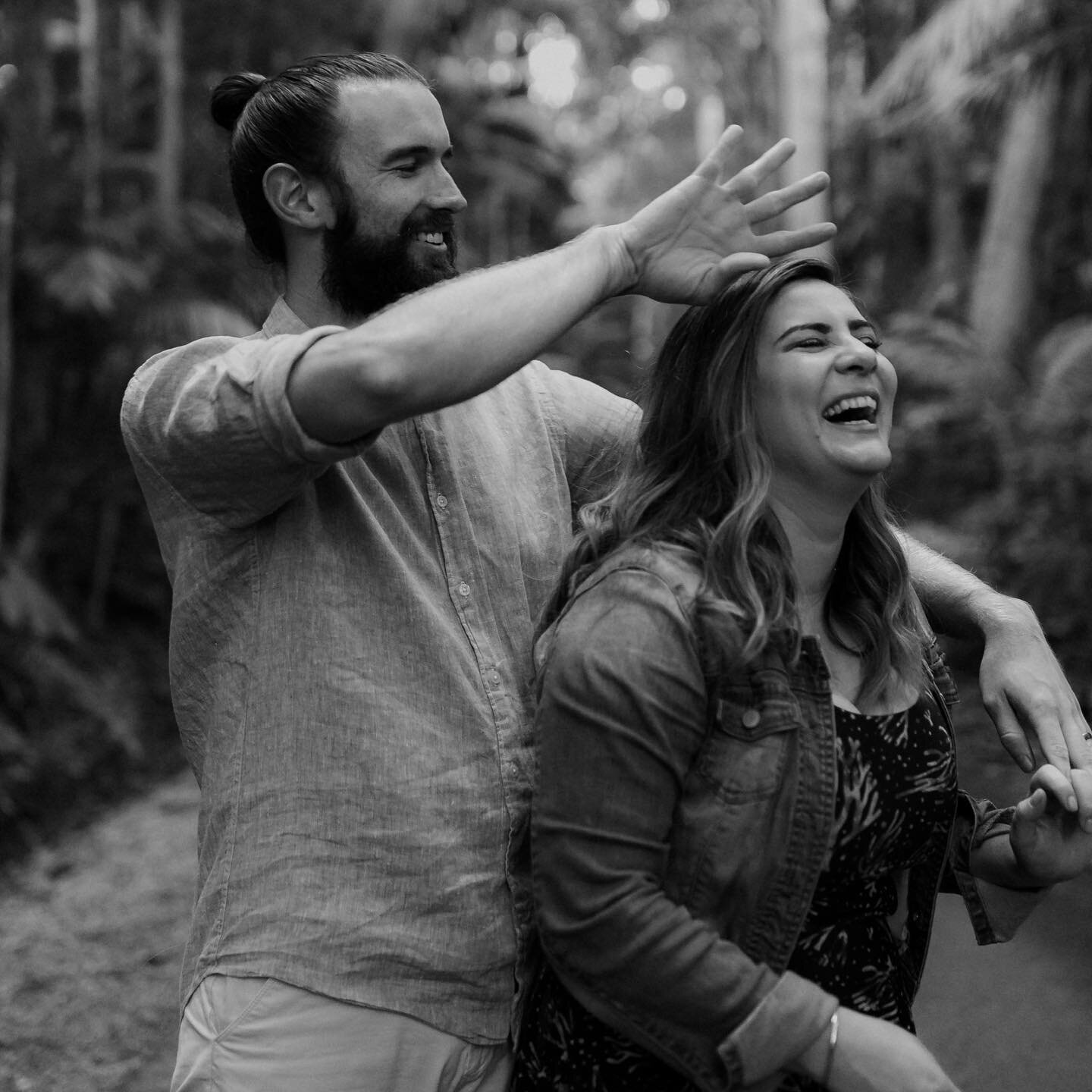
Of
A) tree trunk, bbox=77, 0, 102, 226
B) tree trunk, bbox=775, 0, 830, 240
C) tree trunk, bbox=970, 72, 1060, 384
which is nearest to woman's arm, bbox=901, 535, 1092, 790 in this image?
tree trunk, bbox=77, 0, 102, 226

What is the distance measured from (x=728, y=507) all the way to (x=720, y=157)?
0.52 m

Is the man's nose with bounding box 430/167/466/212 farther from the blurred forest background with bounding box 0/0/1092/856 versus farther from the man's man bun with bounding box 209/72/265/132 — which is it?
the blurred forest background with bounding box 0/0/1092/856

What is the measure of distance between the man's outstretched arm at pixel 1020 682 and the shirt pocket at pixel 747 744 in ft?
1.35

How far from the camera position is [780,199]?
6.74ft

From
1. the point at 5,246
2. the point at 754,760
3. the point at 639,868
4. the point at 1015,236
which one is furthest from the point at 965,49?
the point at 639,868

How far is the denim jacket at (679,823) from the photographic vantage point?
176cm

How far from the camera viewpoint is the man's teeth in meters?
2.06

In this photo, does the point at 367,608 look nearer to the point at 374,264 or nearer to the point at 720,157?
the point at 374,264

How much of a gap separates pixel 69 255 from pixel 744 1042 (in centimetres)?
754

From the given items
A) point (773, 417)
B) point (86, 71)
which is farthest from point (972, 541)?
point (773, 417)

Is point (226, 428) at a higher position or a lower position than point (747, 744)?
higher

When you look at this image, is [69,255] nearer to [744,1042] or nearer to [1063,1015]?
[1063,1015]

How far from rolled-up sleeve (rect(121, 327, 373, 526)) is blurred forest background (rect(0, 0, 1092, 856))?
3.60m

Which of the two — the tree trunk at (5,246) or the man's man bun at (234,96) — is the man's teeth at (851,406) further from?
the tree trunk at (5,246)
